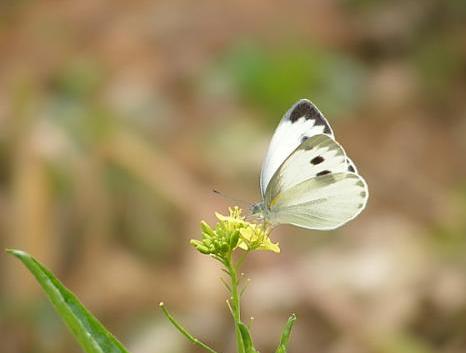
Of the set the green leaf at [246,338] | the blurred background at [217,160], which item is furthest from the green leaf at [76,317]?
the blurred background at [217,160]

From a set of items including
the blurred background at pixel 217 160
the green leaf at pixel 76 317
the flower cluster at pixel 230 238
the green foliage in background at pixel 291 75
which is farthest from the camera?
the green foliage in background at pixel 291 75

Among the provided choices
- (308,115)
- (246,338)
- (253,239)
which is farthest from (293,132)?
(246,338)

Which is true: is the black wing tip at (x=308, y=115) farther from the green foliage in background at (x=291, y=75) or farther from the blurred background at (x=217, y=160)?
the green foliage in background at (x=291, y=75)

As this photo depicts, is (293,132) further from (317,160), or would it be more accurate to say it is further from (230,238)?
(230,238)

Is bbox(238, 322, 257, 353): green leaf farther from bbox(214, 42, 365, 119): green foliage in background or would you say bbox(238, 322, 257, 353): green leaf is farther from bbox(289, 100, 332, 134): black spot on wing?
bbox(214, 42, 365, 119): green foliage in background

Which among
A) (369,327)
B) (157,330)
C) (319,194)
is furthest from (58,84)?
(319,194)

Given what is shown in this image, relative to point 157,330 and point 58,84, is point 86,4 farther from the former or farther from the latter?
point 157,330

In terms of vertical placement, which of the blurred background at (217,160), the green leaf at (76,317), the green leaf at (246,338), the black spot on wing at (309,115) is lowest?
the green leaf at (76,317)
